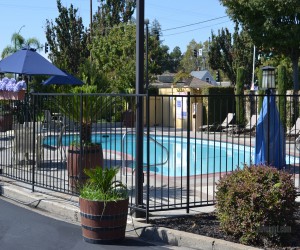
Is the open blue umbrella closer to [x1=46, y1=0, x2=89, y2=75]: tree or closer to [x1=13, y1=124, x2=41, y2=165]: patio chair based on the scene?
[x1=13, y1=124, x2=41, y2=165]: patio chair

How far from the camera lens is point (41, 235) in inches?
287

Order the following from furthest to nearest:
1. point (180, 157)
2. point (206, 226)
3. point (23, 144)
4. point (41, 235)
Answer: point (180, 157), point (23, 144), point (41, 235), point (206, 226)

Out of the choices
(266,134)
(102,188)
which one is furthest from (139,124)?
(266,134)

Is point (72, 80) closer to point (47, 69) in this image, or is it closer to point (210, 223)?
point (47, 69)

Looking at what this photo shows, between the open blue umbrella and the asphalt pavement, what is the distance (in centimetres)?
442

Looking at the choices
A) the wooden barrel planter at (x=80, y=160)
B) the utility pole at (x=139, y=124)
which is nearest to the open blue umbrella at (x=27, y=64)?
the wooden barrel planter at (x=80, y=160)

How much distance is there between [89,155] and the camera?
30.0ft

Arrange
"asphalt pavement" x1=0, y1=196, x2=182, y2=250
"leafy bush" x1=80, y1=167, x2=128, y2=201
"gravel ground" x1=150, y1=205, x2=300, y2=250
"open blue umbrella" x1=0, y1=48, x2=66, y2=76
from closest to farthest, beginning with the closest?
"gravel ground" x1=150, y1=205, x2=300, y2=250, "asphalt pavement" x1=0, y1=196, x2=182, y2=250, "leafy bush" x1=80, y1=167, x2=128, y2=201, "open blue umbrella" x1=0, y1=48, x2=66, y2=76

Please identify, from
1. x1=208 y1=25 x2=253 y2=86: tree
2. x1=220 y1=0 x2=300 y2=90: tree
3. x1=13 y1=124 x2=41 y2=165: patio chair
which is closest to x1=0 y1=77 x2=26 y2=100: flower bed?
x1=13 y1=124 x2=41 y2=165: patio chair

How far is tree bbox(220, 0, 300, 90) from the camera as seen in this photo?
23.6m

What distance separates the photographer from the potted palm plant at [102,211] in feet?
22.1

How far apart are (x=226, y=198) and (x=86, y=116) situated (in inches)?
139

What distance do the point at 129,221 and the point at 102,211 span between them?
34.9 inches

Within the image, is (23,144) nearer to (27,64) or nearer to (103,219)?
(27,64)
